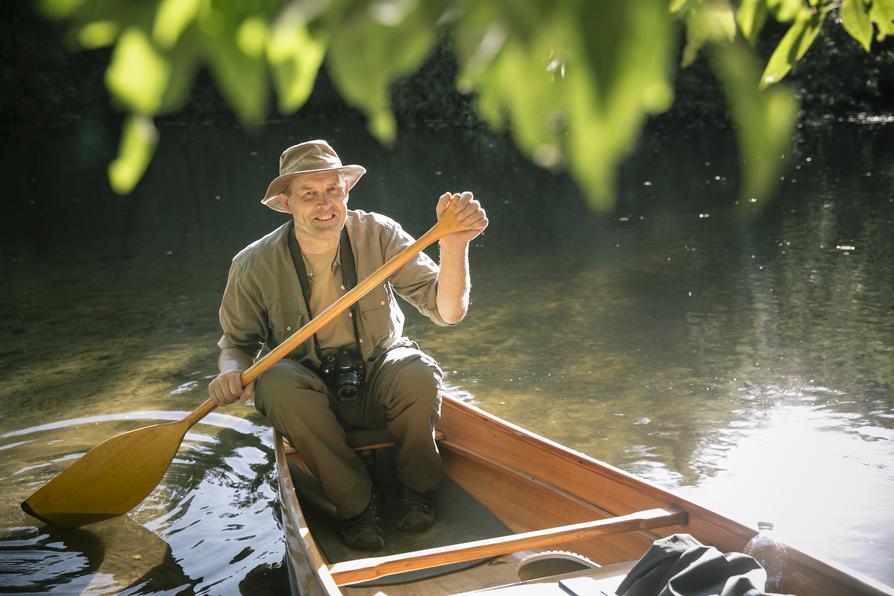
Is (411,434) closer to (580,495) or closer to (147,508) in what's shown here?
(580,495)

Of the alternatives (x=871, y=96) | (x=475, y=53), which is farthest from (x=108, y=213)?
(x=871, y=96)

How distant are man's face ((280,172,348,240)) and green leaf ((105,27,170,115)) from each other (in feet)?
8.21

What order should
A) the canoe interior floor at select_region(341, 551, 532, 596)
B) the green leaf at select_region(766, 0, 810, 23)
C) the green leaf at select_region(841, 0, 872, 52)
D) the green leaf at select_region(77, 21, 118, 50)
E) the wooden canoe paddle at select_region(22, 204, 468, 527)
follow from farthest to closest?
the wooden canoe paddle at select_region(22, 204, 468, 527) < the canoe interior floor at select_region(341, 551, 532, 596) < the green leaf at select_region(841, 0, 872, 52) < the green leaf at select_region(766, 0, 810, 23) < the green leaf at select_region(77, 21, 118, 50)

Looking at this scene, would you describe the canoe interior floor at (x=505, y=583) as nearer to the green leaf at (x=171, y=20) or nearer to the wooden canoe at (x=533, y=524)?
the wooden canoe at (x=533, y=524)

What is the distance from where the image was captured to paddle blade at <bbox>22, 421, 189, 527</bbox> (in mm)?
3738

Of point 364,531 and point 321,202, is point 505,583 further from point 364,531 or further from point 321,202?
point 321,202

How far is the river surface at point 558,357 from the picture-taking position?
147 inches

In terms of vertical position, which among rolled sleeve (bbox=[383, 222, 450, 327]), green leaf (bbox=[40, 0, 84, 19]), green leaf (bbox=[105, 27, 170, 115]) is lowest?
rolled sleeve (bbox=[383, 222, 450, 327])

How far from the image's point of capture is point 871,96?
2309 cm

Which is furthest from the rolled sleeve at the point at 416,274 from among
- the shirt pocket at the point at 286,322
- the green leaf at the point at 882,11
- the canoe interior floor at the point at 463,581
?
the green leaf at the point at 882,11

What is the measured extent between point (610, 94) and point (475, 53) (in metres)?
0.17

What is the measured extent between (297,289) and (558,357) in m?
2.46

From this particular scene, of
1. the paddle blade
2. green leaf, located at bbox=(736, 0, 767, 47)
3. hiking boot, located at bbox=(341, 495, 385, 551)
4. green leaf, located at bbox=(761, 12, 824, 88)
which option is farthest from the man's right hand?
green leaf, located at bbox=(736, 0, 767, 47)

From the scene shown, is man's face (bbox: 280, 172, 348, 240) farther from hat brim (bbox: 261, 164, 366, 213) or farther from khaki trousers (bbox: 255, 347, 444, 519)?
khaki trousers (bbox: 255, 347, 444, 519)
